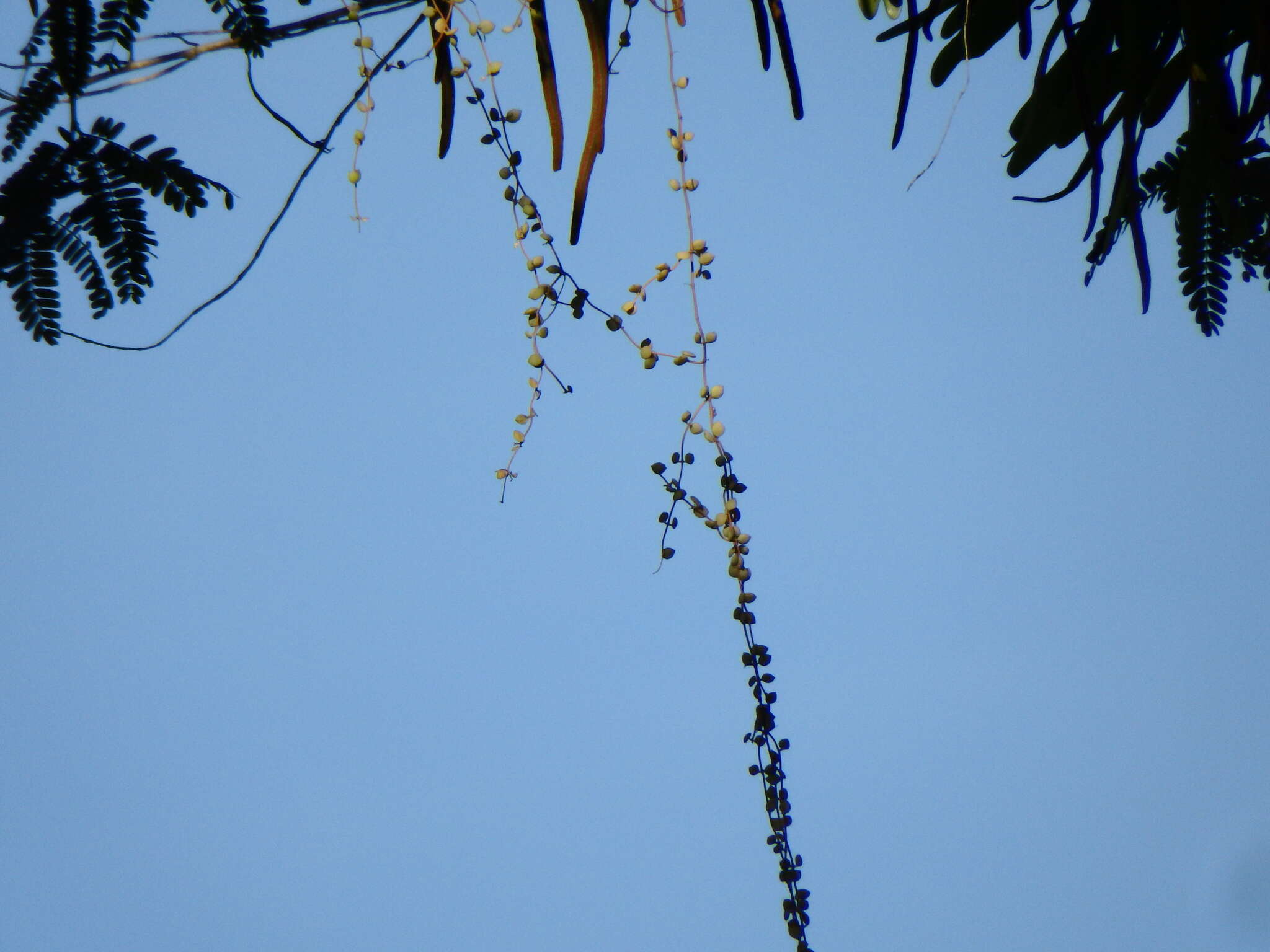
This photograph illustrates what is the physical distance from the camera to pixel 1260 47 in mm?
787

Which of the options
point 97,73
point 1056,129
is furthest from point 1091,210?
point 97,73

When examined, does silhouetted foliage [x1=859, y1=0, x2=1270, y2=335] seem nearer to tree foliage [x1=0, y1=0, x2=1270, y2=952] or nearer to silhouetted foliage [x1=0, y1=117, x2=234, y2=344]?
tree foliage [x1=0, y1=0, x2=1270, y2=952]

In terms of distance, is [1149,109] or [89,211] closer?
[89,211]

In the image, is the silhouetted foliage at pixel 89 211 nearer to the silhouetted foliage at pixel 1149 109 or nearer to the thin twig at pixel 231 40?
the thin twig at pixel 231 40

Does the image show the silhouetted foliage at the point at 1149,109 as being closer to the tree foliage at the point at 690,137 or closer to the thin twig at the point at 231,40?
the tree foliage at the point at 690,137

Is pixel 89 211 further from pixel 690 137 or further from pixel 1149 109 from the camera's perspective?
pixel 1149 109

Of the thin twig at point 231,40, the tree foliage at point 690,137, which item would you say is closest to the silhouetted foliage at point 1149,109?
the tree foliage at point 690,137

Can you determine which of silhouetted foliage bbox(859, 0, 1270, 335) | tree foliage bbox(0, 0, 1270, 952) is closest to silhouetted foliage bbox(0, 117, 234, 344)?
tree foliage bbox(0, 0, 1270, 952)

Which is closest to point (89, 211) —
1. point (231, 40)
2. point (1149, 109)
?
point (231, 40)

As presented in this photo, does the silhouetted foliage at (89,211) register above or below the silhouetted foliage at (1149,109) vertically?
below

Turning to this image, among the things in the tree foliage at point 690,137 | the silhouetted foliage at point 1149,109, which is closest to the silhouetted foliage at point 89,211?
the tree foliage at point 690,137

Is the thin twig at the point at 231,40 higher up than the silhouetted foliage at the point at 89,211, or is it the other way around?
the thin twig at the point at 231,40

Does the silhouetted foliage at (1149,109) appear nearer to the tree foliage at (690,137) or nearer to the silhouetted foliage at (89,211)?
the tree foliage at (690,137)

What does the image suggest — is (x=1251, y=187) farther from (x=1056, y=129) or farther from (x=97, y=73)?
(x=97, y=73)
